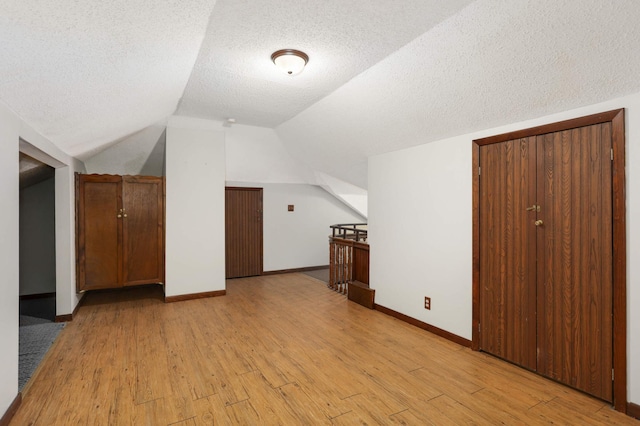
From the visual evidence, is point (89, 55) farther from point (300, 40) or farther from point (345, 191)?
point (345, 191)

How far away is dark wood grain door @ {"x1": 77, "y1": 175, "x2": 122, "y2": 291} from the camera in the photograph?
13.2 feet

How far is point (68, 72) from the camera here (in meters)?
1.75

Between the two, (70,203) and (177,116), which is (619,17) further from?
(70,203)

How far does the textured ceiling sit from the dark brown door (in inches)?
104

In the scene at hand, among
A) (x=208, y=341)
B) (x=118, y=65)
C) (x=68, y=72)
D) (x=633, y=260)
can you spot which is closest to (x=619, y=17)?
(x=633, y=260)

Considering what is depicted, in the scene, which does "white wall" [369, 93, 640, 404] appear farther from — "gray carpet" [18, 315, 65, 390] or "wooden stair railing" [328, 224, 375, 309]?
"gray carpet" [18, 315, 65, 390]

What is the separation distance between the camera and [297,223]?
646 cm

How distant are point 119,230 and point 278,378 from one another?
309cm

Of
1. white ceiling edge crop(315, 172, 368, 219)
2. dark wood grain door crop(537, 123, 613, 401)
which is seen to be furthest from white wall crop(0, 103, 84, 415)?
white ceiling edge crop(315, 172, 368, 219)

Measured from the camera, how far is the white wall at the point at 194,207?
14.3ft

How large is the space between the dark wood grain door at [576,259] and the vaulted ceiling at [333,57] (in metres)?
0.35

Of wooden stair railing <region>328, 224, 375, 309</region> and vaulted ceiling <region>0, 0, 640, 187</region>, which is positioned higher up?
vaulted ceiling <region>0, 0, 640, 187</region>

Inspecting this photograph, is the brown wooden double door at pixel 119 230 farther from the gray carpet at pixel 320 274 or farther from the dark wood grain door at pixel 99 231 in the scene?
the gray carpet at pixel 320 274

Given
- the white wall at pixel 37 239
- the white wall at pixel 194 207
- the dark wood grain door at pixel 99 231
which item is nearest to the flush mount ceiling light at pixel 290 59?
the white wall at pixel 194 207
